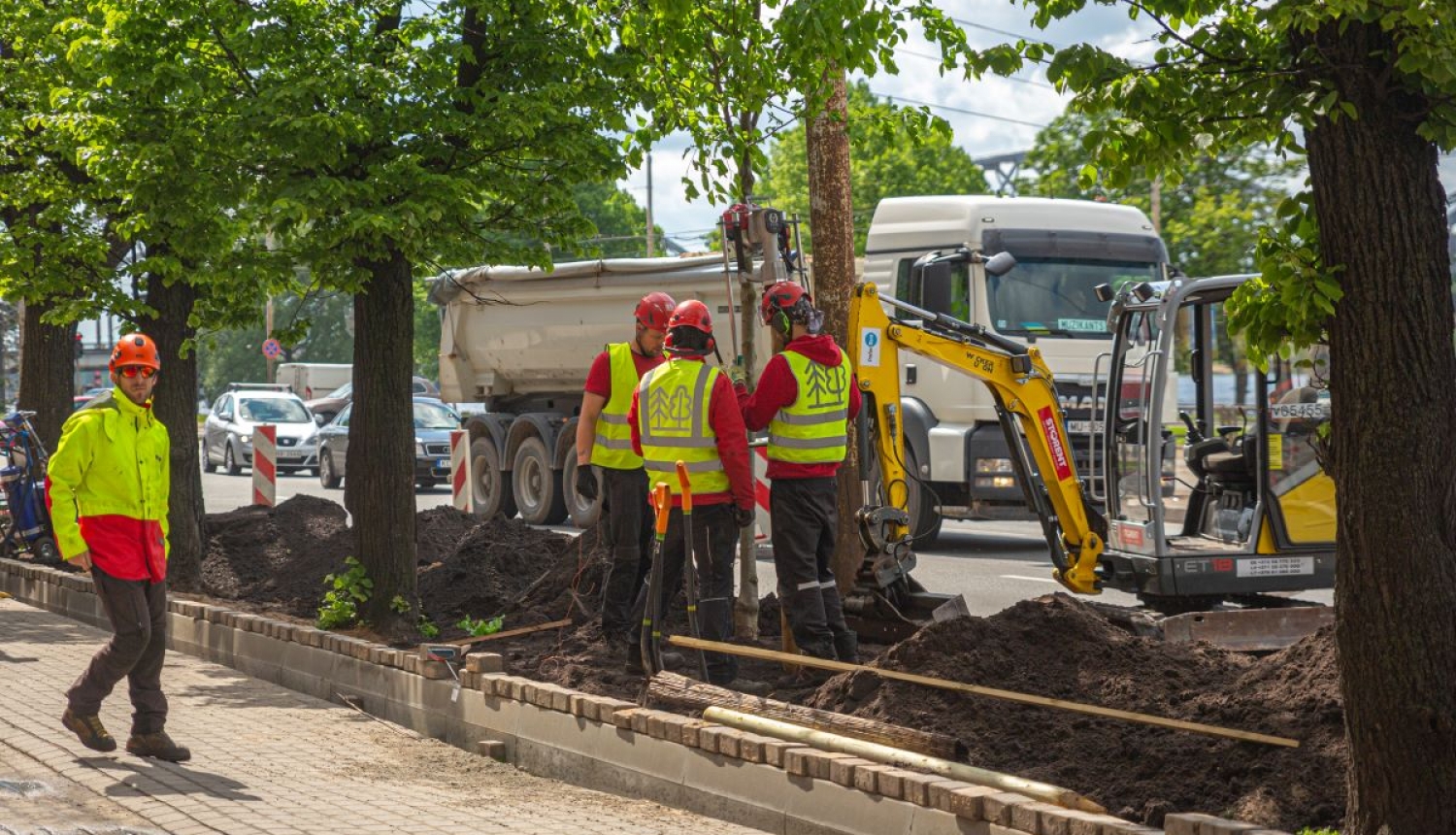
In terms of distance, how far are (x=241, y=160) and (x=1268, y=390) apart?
629 cm

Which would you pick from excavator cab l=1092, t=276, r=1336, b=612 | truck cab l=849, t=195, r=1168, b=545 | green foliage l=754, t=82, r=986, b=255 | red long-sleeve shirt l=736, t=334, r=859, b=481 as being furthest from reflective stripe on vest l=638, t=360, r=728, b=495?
green foliage l=754, t=82, r=986, b=255

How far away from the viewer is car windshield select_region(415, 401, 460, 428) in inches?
1133

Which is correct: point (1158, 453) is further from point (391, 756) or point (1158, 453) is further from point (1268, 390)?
point (391, 756)

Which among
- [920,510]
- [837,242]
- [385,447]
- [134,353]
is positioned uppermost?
[837,242]

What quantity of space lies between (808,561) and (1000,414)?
3.41 metres

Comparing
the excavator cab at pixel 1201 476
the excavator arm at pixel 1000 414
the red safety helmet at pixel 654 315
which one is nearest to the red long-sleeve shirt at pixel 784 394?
the red safety helmet at pixel 654 315

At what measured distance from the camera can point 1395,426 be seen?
500 cm

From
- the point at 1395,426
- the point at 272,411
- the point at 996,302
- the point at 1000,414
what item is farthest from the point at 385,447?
the point at 272,411

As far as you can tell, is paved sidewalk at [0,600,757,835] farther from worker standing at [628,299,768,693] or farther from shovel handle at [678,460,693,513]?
shovel handle at [678,460,693,513]

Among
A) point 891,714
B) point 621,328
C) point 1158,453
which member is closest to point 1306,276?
point 891,714

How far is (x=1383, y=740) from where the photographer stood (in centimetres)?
507

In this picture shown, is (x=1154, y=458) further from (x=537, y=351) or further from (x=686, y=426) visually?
(x=537, y=351)

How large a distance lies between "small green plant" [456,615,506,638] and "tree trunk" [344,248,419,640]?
1.21ft

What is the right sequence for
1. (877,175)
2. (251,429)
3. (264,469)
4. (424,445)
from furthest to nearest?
(877,175)
(251,429)
(424,445)
(264,469)
